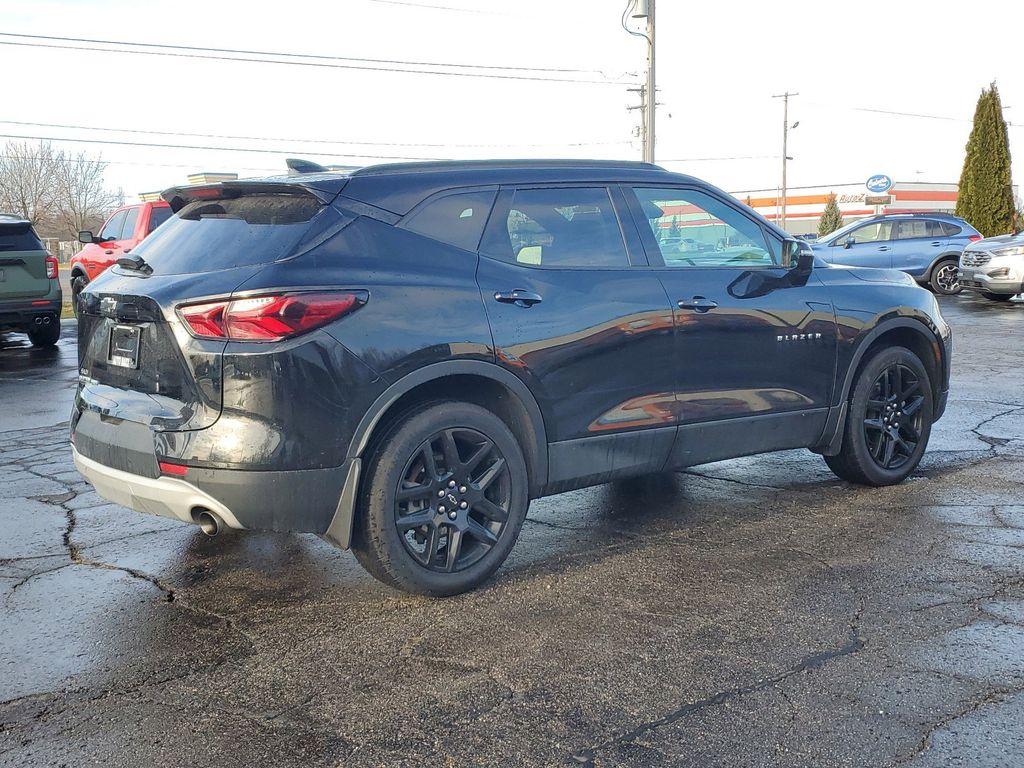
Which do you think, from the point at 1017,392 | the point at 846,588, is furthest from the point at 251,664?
the point at 1017,392

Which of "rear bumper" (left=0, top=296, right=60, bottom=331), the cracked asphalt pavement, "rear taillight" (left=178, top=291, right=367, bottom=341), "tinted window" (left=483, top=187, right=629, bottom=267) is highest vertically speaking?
"tinted window" (left=483, top=187, right=629, bottom=267)

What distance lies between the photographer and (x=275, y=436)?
368cm

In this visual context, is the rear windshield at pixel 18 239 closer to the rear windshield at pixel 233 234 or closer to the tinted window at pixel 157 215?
the tinted window at pixel 157 215

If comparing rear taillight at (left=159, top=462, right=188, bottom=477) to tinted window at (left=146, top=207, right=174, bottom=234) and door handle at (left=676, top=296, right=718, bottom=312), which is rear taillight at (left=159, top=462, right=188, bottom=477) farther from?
tinted window at (left=146, top=207, right=174, bottom=234)

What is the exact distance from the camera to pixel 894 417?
5730 millimetres

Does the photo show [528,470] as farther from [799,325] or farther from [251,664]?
[799,325]

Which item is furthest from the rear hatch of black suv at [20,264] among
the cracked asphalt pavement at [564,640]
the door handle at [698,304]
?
the door handle at [698,304]

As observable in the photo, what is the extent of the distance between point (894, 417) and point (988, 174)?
2923 centimetres

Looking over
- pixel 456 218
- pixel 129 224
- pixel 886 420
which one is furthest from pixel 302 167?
pixel 129 224

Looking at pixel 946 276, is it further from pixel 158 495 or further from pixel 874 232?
pixel 158 495

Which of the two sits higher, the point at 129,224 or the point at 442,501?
the point at 129,224

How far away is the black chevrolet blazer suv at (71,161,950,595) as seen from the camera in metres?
3.71

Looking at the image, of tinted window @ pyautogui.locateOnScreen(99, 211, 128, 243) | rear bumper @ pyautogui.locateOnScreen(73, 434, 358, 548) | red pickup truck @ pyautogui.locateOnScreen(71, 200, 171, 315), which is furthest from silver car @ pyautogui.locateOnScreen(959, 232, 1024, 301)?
rear bumper @ pyautogui.locateOnScreen(73, 434, 358, 548)

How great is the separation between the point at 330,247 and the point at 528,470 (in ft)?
4.21
